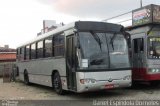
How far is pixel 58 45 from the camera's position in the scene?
15023 millimetres

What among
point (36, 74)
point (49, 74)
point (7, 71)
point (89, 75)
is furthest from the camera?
point (7, 71)

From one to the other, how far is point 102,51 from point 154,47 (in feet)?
9.57

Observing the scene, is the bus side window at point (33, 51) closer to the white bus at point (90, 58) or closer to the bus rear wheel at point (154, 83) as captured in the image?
the white bus at point (90, 58)

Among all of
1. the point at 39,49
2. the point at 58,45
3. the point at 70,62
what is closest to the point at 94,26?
the point at 70,62

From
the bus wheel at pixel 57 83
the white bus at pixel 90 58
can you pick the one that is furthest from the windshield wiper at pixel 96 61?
the bus wheel at pixel 57 83

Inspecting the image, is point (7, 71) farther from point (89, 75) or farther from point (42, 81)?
point (89, 75)

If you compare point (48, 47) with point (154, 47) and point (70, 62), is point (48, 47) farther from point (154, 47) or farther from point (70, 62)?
point (154, 47)

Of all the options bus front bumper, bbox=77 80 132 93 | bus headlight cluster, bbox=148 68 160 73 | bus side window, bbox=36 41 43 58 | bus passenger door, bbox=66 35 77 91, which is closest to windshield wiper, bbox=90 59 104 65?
bus front bumper, bbox=77 80 132 93

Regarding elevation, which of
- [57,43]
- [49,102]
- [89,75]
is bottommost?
[49,102]

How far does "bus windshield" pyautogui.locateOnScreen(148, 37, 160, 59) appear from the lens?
14695mm

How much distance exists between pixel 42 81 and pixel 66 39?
430cm

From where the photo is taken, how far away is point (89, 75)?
12539 mm

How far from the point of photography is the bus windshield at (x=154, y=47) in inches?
579

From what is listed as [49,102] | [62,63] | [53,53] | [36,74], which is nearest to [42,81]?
[36,74]
